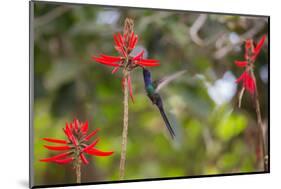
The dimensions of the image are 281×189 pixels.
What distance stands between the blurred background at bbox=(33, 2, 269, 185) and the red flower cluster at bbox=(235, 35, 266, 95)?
0.03 metres

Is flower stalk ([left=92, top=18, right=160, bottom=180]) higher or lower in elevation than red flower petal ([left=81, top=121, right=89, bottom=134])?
higher

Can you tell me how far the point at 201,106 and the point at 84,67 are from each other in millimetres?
597

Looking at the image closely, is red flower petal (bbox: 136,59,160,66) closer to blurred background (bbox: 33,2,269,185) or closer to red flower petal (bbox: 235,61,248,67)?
blurred background (bbox: 33,2,269,185)

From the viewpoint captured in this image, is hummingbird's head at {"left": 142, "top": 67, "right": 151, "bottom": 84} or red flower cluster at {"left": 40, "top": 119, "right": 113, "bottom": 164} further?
hummingbird's head at {"left": 142, "top": 67, "right": 151, "bottom": 84}

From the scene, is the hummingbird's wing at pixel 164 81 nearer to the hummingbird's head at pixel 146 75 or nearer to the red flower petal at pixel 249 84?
the hummingbird's head at pixel 146 75

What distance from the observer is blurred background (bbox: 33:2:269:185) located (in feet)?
7.55

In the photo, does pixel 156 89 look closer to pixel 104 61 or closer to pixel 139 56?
pixel 139 56

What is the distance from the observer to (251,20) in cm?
263

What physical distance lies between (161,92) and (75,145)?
46 centimetres

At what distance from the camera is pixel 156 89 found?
2.45 meters

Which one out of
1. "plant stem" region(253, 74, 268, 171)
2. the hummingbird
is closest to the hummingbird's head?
the hummingbird

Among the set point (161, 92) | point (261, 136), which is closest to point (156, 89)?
point (161, 92)

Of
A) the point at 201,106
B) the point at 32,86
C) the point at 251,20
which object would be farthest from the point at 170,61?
the point at 32,86
